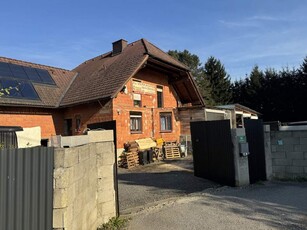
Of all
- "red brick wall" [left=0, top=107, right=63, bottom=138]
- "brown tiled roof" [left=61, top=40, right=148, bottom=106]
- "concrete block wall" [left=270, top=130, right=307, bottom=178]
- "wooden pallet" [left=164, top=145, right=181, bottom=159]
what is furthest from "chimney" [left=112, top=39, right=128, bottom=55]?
"concrete block wall" [left=270, top=130, right=307, bottom=178]

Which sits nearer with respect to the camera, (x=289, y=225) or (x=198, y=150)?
(x=289, y=225)

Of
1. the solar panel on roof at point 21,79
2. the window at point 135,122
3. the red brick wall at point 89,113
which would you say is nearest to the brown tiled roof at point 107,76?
the red brick wall at point 89,113

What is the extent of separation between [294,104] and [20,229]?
3568 centimetres

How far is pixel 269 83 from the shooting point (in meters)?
38.3

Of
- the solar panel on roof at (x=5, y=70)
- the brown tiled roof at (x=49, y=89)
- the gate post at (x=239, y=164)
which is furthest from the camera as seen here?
the solar panel on roof at (x=5, y=70)

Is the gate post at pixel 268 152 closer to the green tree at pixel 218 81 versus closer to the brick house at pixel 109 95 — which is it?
the brick house at pixel 109 95

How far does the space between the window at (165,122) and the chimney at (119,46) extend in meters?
5.98

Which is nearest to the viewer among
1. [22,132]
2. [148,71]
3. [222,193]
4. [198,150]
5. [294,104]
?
[22,132]

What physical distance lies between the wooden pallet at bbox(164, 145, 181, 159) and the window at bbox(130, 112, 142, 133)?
6.69 ft

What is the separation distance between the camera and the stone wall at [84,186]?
3824 millimetres

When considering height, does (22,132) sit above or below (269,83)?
below

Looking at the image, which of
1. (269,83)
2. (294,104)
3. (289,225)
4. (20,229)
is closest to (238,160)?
(289,225)

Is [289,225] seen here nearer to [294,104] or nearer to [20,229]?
[20,229]

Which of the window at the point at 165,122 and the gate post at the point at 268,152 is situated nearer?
the gate post at the point at 268,152
